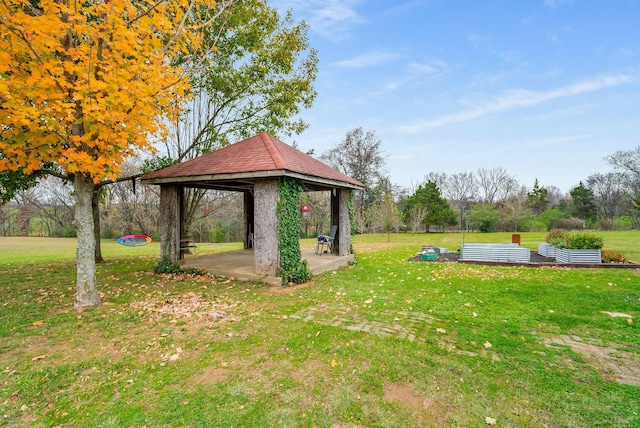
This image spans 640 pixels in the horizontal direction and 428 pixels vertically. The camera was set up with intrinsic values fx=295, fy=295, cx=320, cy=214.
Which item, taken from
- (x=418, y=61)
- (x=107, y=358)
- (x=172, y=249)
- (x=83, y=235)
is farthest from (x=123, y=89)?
(x=418, y=61)

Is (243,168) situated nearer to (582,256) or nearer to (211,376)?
(211,376)

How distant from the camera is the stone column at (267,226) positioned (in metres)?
6.85

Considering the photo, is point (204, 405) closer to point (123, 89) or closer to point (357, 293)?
point (357, 293)

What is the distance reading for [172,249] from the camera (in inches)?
316

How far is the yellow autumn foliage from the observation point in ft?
12.7

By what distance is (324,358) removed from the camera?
3.20 m

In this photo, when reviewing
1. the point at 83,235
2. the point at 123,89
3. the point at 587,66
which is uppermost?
the point at 587,66

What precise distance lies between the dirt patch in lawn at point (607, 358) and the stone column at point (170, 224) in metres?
8.10

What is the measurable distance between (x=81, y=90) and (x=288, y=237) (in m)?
4.42

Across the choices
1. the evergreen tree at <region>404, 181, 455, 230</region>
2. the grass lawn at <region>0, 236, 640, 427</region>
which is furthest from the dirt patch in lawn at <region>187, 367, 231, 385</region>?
the evergreen tree at <region>404, 181, 455, 230</region>

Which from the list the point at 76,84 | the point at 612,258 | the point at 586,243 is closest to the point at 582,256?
the point at 586,243

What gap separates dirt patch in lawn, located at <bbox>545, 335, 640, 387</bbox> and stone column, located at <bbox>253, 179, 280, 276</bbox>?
513 cm

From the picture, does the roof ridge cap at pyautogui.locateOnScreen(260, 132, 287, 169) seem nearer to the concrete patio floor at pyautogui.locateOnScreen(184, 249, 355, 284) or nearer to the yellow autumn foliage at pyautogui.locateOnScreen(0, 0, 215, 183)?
the yellow autumn foliage at pyautogui.locateOnScreen(0, 0, 215, 183)

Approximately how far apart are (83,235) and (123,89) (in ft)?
8.42
